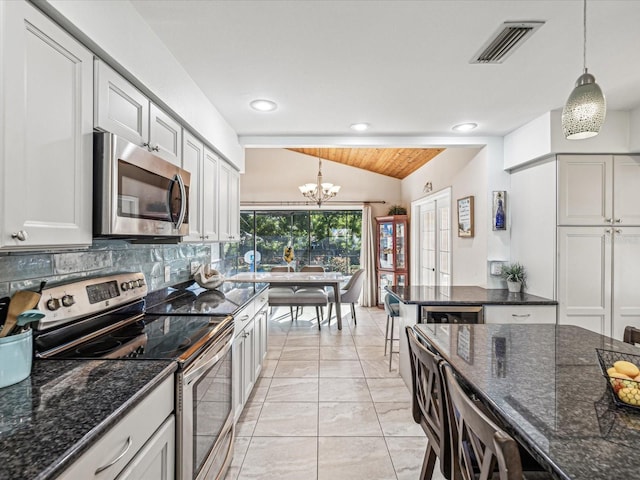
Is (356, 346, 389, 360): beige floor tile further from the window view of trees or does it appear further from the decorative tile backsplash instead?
the window view of trees

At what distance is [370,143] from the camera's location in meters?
3.61

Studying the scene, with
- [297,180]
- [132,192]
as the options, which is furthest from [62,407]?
[297,180]

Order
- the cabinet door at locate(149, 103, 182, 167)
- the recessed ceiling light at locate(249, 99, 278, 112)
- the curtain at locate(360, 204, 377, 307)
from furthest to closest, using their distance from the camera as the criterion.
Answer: the curtain at locate(360, 204, 377, 307) → the recessed ceiling light at locate(249, 99, 278, 112) → the cabinet door at locate(149, 103, 182, 167)

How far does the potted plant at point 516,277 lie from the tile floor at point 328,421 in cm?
140

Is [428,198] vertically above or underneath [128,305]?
above

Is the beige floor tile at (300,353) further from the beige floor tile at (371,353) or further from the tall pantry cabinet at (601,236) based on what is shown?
the tall pantry cabinet at (601,236)

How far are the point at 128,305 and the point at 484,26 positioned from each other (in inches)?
94.8

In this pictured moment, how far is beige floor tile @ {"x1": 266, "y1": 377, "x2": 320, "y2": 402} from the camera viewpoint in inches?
112

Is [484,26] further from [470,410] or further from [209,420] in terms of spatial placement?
[209,420]

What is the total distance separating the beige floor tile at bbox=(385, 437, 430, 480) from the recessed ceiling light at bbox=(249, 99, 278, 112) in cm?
260

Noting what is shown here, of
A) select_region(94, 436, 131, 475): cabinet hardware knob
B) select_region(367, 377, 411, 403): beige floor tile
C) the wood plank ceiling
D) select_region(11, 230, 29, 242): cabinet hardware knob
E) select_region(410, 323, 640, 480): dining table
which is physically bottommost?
select_region(367, 377, 411, 403): beige floor tile

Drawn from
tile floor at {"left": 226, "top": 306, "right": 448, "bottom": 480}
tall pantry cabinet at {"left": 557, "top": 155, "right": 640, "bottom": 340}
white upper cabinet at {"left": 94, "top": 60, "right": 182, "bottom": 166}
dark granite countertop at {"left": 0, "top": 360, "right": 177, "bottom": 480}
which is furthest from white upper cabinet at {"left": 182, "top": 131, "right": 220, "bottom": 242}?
tall pantry cabinet at {"left": 557, "top": 155, "right": 640, "bottom": 340}

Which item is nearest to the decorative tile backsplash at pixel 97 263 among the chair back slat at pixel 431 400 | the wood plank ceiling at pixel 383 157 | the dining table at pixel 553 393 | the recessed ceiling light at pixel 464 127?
the chair back slat at pixel 431 400

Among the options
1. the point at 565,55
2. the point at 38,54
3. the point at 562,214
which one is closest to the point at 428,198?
the point at 562,214
